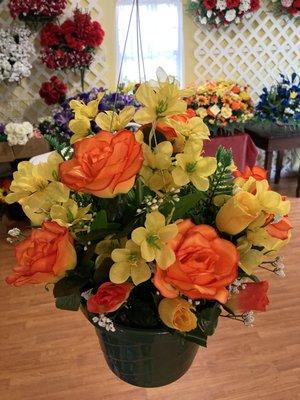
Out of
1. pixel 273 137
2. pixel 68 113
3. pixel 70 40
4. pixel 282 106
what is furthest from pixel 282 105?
pixel 70 40

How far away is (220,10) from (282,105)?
976 mm

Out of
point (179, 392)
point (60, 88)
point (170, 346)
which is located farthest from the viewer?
point (60, 88)

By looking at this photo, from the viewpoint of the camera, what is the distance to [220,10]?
10.5ft

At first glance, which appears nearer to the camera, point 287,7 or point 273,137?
point 273,137

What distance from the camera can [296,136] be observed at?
3250mm

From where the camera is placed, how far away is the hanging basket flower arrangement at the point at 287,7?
3.32 m

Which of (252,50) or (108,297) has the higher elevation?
(252,50)

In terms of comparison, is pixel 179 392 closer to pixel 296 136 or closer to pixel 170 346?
pixel 170 346

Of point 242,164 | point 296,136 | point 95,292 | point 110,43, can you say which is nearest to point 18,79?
point 110,43

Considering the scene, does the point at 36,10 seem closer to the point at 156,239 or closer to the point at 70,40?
the point at 70,40

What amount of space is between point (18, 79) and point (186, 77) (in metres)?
1.44

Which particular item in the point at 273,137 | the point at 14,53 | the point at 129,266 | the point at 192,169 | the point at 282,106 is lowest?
the point at 273,137

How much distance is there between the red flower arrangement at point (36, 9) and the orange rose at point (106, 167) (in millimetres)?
2784

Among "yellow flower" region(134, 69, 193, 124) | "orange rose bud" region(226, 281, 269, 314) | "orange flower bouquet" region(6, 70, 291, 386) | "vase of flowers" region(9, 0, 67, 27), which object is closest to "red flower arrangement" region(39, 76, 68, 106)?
"vase of flowers" region(9, 0, 67, 27)
